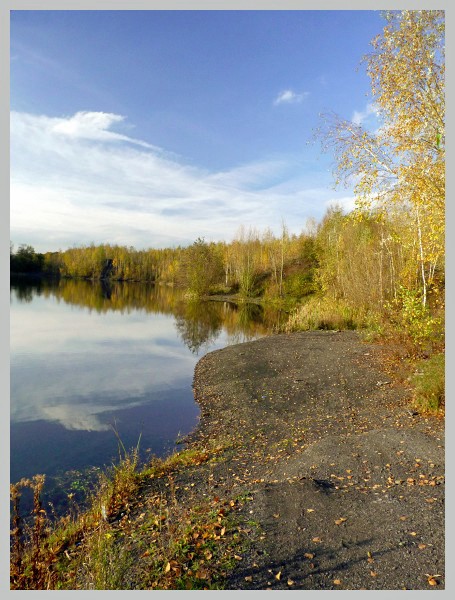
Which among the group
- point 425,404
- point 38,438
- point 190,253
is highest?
point 190,253

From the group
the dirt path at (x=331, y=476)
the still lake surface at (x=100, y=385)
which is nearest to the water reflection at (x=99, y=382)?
the still lake surface at (x=100, y=385)

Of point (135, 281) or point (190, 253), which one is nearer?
point (190, 253)

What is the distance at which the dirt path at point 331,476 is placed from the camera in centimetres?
495

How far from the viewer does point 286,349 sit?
20188 mm

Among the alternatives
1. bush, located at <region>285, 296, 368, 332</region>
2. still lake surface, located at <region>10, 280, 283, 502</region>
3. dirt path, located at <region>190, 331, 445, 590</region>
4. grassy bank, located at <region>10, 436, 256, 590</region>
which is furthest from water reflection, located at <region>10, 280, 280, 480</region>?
bush, located at <region>285, 296, 368, 332</region>

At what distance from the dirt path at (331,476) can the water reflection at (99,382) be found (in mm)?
1910

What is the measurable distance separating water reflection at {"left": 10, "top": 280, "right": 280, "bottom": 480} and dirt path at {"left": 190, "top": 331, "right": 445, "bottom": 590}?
1910 millimetres

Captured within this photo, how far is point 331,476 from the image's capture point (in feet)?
24.4

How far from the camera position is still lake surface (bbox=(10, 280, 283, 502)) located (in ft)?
35.4

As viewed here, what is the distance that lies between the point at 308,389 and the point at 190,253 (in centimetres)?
5111

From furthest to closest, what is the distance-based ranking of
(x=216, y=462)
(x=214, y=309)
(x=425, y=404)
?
(x=214, y=309)
(x=425, y=404)
(x=216, y=462)

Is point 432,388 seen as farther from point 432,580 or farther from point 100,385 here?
point 100,385

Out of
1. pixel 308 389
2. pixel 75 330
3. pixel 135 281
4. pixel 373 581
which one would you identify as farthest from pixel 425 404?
pixel 135 281

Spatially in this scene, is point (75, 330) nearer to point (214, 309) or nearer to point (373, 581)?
point (214, 309)
